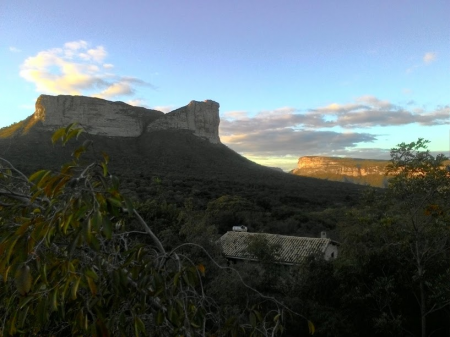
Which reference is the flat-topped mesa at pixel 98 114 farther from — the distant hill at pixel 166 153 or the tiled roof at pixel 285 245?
the tiled roof at pixel 285 245

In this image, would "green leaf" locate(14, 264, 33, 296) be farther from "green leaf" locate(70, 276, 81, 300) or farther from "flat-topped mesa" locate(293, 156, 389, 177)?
"flat-topped mesa" locate(293, 156, 389, 177)

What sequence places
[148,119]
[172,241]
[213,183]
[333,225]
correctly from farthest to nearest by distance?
[148,119] → [213,183] → [333,225] → [172,241]

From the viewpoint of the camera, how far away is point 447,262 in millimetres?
8188

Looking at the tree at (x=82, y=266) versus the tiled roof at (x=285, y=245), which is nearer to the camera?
the tree at (x=82, y=266)

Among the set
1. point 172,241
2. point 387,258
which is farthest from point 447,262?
point 172,241

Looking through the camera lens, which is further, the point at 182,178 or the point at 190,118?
the point at 190,118

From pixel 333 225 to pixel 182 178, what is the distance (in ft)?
55.3

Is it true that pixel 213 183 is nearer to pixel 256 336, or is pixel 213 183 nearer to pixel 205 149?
pixel 205 149

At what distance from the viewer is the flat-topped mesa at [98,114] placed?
53125mm

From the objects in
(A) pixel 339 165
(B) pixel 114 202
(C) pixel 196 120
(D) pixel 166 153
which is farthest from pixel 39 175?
(A) pixel 339 165

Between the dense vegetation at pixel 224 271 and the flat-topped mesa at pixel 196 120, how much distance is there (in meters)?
43.0

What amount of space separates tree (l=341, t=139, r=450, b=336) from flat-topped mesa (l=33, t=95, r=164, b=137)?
1934 inches

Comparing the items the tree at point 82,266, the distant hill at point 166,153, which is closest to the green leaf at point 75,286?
the tree at point 82,266

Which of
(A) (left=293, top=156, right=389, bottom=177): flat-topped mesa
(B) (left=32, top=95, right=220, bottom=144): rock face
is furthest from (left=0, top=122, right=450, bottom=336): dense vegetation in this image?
(A) (left=293, top=156, right=389, bottom=177): flat-topped mesa
